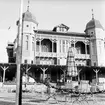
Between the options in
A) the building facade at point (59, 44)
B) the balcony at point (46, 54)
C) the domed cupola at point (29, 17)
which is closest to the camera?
the building facade at point (59, 44)

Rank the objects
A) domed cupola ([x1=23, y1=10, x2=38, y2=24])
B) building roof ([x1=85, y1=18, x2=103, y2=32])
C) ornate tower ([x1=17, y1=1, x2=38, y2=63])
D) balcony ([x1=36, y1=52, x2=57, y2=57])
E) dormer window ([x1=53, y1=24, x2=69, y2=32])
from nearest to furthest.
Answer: ornate tower ([x1=17, y1=1, x2=38, y2=63]), balcony ([x1=36, y1=52, x2=57, y2=57]), domed cupola ([x1=23, y1=10, x2=38, y2=24]), dormer window ([x1=53, y1=24, x2=69, y2=32]), building roof ([x1=85, y1=18, x2=103, y2=32])

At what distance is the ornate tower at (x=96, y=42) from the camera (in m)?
35.2

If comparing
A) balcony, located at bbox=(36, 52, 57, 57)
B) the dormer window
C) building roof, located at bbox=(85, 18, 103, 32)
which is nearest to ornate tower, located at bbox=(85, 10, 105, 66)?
building roof, located at bbox=(85, 18, 103, 32)

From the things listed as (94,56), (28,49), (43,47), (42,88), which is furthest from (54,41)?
(42,88)

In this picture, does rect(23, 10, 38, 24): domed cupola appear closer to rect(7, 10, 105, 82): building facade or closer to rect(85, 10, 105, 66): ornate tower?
rect(7, 10, 105, 82): building facade

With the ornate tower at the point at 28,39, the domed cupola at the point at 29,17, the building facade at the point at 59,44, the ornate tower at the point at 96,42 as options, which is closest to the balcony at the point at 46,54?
the building facade at the point at 59,44

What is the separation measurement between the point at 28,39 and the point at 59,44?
6.58m

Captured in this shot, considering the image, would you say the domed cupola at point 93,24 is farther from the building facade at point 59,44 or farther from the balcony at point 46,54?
the balcony at point 46,54

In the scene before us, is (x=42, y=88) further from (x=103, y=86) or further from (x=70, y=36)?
(x=70, y=36)

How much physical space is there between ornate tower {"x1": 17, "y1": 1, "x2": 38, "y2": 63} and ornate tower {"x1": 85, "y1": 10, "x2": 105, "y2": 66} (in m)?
12.6

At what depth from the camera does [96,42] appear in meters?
A: 36.1

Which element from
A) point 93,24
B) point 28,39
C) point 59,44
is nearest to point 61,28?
point 59,44

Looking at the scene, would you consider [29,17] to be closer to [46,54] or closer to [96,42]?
[46,54]

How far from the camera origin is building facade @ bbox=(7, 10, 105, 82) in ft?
110
